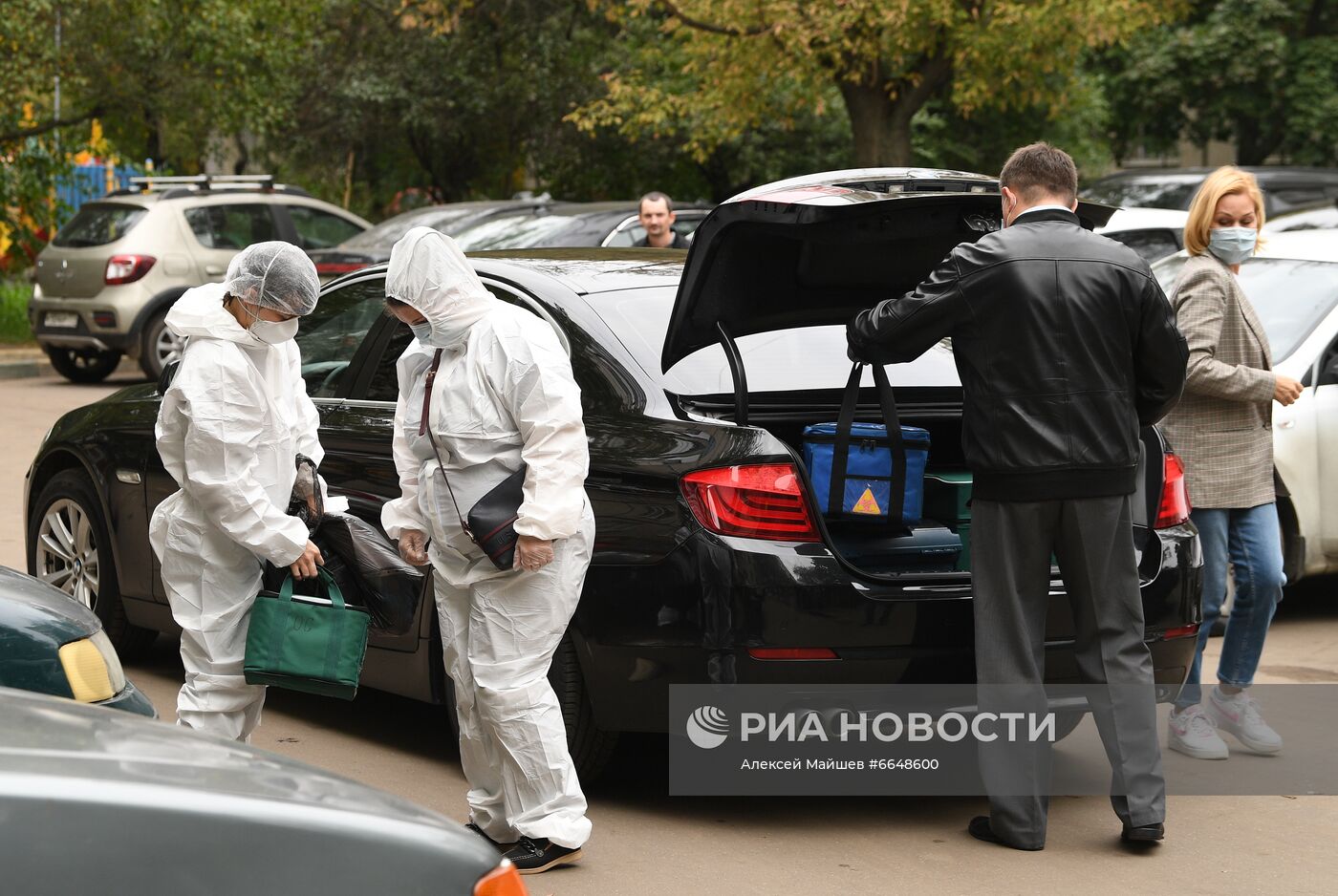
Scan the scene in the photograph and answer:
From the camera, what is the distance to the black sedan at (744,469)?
448cm

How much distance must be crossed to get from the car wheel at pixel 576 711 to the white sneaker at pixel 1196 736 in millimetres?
2059

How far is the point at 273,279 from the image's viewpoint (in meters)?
4.36

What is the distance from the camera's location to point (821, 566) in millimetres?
4477

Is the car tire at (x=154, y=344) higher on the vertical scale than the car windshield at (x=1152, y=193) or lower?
lower

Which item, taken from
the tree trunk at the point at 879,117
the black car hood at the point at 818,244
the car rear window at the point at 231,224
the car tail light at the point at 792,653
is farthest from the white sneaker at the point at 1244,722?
the tree trunk at the point at 879,117

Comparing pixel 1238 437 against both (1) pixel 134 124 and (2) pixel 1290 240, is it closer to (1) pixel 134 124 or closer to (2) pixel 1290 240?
(2) pixel 1290 240

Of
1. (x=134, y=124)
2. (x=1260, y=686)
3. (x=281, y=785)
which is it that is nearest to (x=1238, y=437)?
(x=1260, y=686)

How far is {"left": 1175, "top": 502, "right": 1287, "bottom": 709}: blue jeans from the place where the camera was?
18.7ft

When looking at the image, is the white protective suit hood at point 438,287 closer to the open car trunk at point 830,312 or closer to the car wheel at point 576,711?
the open car trunk at point 830,312

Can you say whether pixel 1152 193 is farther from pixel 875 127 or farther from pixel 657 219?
pixel 657 219

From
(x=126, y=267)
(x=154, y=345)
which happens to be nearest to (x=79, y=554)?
(x=154, y=345)

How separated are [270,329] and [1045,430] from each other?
202cm

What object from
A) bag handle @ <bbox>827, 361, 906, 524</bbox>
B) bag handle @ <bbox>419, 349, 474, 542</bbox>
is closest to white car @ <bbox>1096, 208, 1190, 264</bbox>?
bag handle @ <bbox>827, 361, 906, 524</bbox>

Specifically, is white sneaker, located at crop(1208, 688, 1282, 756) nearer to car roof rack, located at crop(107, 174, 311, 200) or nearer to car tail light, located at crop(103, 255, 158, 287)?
car tail light, located at crop(103, 255, 158, 287)
